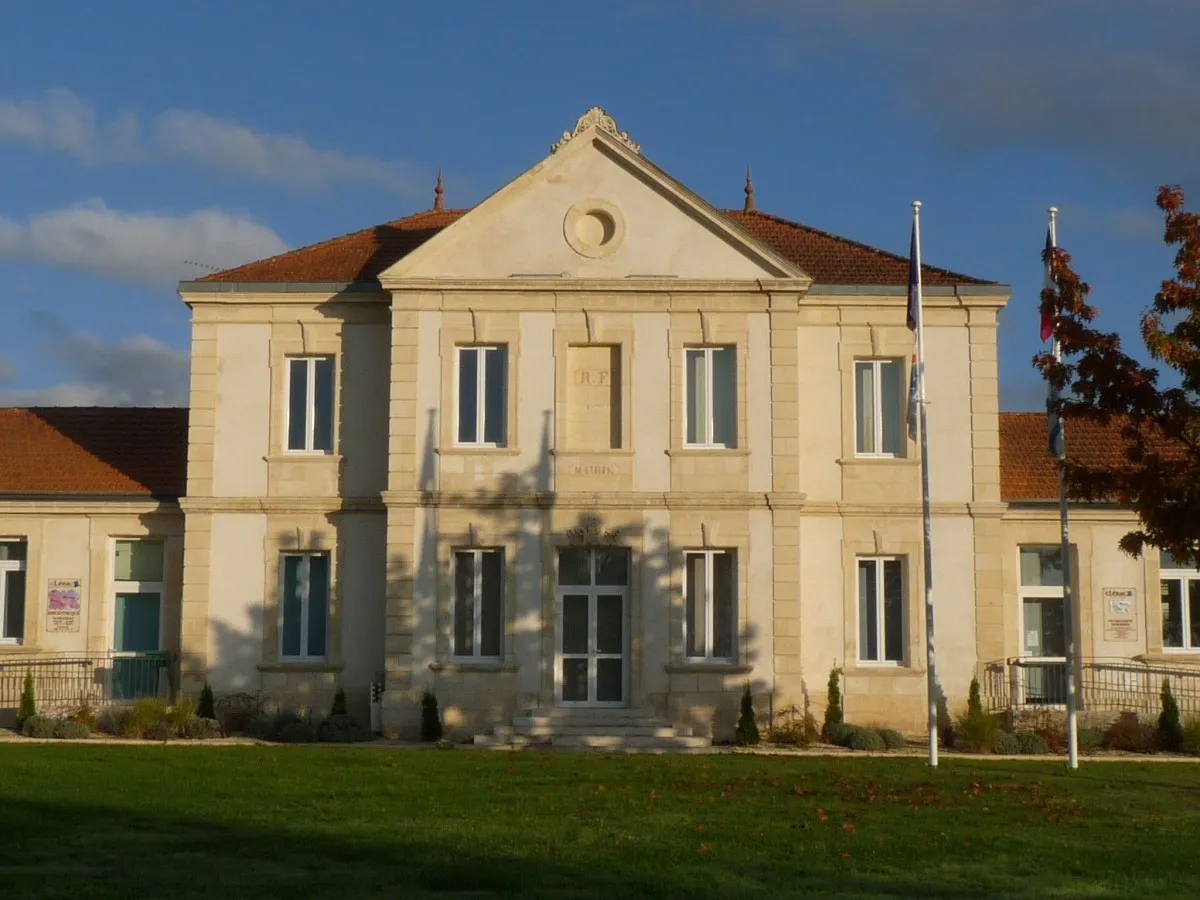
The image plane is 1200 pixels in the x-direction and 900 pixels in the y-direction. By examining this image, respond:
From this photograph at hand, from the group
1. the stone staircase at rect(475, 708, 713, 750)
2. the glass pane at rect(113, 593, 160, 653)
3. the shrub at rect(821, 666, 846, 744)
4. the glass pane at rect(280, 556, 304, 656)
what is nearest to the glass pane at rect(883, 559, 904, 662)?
the shrub at rect(821, 666, 846, 744)

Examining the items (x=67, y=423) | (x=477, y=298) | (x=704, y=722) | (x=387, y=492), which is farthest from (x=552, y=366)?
(x=67, y=423)

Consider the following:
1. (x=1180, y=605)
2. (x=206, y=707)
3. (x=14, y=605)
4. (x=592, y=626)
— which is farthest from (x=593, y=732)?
(x=1180, y=605)

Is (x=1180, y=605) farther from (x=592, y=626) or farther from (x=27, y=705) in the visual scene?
(x=27, y=705)

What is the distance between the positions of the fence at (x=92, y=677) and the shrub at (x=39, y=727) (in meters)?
1.74

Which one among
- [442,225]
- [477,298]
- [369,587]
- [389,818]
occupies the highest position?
[442,225]

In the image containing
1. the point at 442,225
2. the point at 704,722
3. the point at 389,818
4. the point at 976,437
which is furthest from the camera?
the point at 442,225

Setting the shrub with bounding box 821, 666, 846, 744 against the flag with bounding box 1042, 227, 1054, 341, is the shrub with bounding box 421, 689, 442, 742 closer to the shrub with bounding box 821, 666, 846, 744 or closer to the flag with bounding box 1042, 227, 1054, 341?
the shrub with bounding box 821, 666, 846, 744

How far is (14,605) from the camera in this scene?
2783 centimetres

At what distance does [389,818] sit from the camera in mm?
15578

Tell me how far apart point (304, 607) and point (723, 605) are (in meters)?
6.87

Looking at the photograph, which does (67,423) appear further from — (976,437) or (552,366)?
(976,437)

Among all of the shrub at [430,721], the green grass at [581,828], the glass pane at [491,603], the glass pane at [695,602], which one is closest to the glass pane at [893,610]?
the glass pane at [695,602]

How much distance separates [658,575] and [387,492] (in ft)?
14.5

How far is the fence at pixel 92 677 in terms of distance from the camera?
87.8ft
